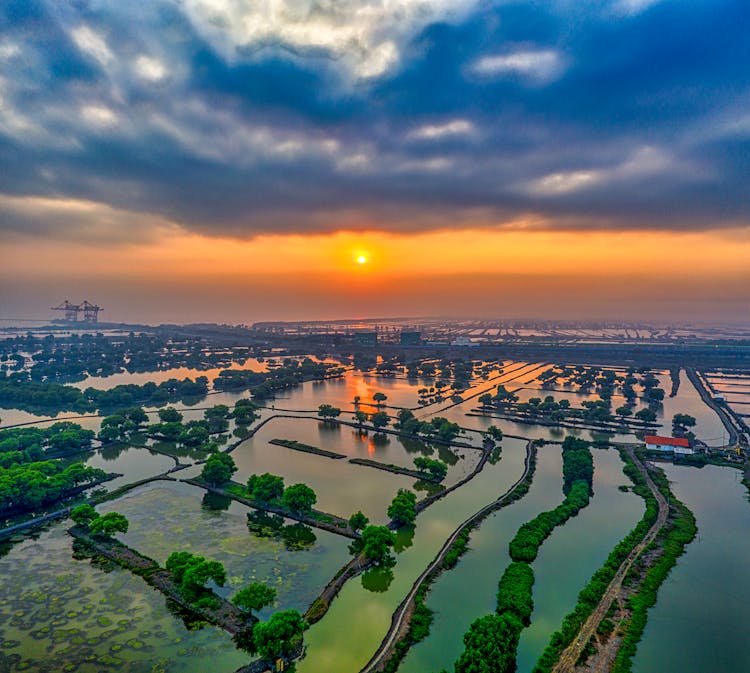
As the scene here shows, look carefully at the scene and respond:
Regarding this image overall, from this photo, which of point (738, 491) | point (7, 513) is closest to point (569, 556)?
point (738, 491)

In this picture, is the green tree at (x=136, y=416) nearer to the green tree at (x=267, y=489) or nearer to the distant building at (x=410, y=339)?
the green tree at (x=267, y=489)

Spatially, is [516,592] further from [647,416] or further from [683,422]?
[683,422]

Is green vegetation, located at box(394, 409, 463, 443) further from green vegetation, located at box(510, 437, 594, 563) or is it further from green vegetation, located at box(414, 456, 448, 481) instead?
green vegetation, located at box(510, 437, 594, 563)

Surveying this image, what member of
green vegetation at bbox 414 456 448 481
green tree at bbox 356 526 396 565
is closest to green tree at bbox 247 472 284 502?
green tree at bbox 356 526 396 565

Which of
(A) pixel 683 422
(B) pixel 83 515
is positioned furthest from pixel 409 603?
(A) pixel 683 422

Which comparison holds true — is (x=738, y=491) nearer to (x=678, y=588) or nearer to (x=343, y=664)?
(x=678, y=588)

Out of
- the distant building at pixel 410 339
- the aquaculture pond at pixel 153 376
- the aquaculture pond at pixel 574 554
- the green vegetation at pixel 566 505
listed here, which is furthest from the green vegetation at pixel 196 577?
the distant building at pixel 410 339
